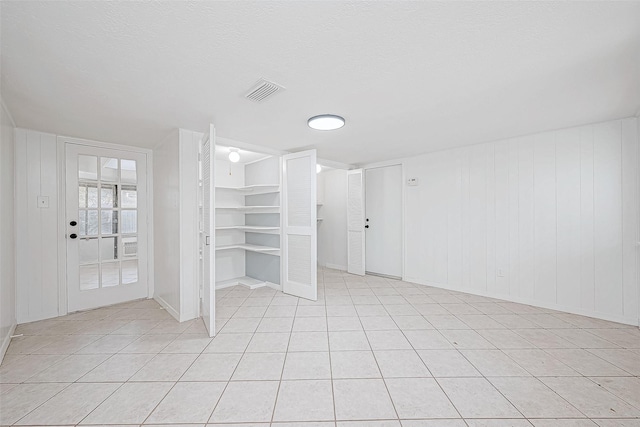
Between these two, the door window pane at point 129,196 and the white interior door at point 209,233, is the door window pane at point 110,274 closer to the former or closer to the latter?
the door window pane at point 129,196

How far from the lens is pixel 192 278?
3033 millimetres

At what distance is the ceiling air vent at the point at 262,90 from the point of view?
6.32 feet

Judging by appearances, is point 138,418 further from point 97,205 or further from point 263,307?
point 97,205

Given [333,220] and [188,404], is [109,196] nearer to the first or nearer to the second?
[188,404]

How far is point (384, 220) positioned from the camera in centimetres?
511

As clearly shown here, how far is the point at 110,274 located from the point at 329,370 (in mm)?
3314

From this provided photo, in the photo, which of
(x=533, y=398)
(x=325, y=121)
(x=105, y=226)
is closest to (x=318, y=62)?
(x=325, y=121)

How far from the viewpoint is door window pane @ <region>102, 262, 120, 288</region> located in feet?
11.3

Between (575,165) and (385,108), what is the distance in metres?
2.55

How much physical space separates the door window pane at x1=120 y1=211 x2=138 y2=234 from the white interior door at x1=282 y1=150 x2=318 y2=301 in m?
2.12

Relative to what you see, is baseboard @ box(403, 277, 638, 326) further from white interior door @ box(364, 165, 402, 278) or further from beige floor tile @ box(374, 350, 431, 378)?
beige floor tile @ box(374, 350, 431, 378)

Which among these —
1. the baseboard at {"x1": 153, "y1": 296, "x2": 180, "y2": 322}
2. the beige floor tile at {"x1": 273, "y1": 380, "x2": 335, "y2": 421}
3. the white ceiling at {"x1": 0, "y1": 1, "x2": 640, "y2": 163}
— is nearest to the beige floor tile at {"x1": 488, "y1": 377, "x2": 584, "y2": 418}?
the beige floor tile at {"x1": 273, "y1": 380, "x2": 335, "y2": 421}

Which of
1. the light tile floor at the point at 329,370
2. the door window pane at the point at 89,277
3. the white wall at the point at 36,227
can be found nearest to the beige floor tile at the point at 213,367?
the light tile floor at the point at 329,370

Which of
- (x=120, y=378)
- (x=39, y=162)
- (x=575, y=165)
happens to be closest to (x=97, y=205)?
(x=39, y=162)
